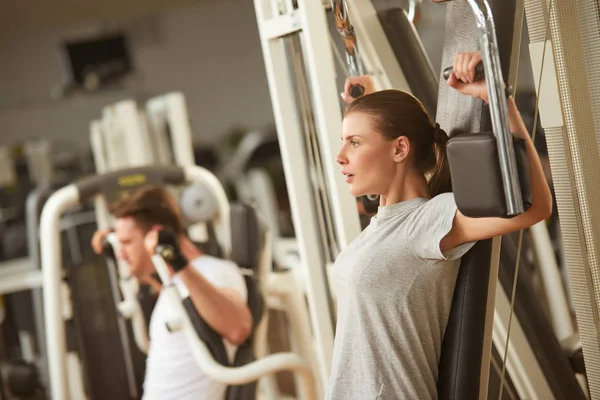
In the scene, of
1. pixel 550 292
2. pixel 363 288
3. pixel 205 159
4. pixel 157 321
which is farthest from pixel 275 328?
pixel 205 159

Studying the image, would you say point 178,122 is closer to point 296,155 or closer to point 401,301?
point 296,155

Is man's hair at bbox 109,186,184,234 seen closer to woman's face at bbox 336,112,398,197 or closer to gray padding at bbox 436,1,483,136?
woman's face at bbox 336,112,398,197

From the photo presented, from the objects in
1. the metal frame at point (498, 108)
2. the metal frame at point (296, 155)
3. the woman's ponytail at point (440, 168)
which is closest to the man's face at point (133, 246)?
the metal frame at point (296, 155)

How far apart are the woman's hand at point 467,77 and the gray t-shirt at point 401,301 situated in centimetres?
19

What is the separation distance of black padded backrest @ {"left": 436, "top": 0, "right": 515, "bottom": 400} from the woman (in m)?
0.02

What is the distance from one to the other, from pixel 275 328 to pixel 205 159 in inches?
143

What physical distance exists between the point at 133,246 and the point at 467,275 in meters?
1.58

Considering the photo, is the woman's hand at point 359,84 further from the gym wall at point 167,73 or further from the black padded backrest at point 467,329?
the gym wall at point 167,73

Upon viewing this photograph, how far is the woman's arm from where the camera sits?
49.3 inches

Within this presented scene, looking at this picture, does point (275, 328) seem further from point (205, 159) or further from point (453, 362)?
point (205, 159)

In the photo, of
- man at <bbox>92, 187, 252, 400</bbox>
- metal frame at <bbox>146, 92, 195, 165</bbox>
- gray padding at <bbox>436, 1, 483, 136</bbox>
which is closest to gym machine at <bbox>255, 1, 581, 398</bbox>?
gray padding at <bbox>436, 1, 483, 136</bbox>

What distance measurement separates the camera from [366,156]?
1477 millimetres

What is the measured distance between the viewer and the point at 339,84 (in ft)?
5.71

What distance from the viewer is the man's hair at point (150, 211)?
267 centimetres
